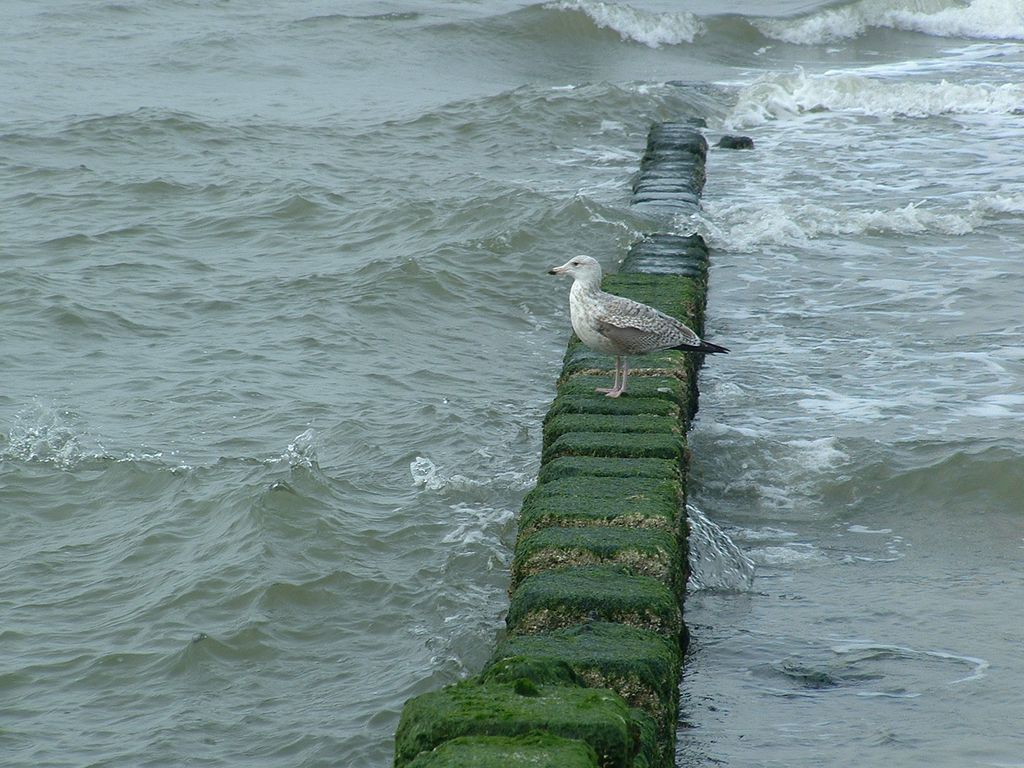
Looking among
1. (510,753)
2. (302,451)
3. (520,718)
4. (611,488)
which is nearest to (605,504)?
(611,488)

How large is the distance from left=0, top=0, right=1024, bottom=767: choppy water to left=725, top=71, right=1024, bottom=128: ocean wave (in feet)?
0.22

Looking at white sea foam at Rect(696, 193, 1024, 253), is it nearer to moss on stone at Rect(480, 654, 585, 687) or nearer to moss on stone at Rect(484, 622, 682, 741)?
moss on stone at Rect(484, 622, 682, 741)

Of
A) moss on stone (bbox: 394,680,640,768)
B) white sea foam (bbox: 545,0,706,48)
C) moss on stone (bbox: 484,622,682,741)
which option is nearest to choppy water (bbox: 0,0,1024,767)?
moss on stone (bbox: 484,622,682,741)

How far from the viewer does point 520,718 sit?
3566 millimetres

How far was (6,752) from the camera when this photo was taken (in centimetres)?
491

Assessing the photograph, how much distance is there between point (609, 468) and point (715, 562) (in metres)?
0.72

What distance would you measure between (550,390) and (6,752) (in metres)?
4.26

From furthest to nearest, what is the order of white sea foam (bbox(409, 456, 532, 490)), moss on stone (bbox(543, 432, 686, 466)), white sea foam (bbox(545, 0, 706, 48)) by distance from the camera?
white sea foam (bbox(545, 0, 706, 48)) → white sea foam (bbox(409, 456, 532, 490)) → moss on stone (bbox(543, 432, 686, 466))

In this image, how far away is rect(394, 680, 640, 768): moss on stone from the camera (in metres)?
3.55

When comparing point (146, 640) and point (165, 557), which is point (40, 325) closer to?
point (165, 557)

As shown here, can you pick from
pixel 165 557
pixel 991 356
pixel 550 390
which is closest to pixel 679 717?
pixel 165 557

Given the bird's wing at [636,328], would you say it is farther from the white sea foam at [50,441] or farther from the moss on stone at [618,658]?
the white sea foam at [50,441]

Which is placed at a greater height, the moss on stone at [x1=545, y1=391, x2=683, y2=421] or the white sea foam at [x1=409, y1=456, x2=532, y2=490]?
the moss on stone at [x1=545, y1=391, x2=683, y2=421]

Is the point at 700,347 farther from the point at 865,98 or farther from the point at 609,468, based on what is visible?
the point at 865,98
